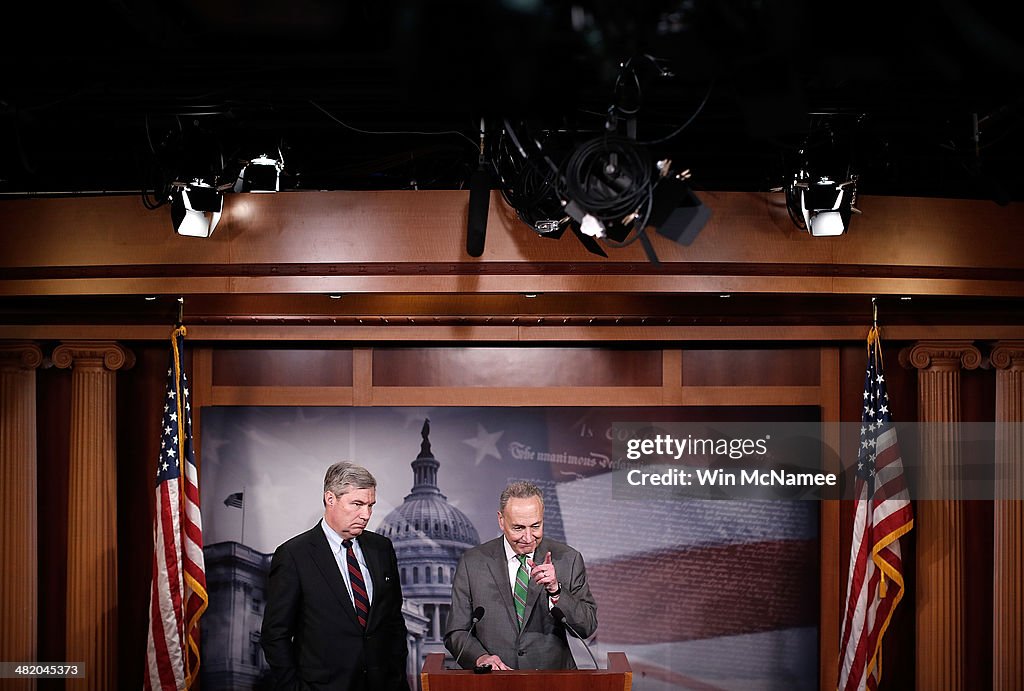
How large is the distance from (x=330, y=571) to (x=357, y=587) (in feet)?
0.50

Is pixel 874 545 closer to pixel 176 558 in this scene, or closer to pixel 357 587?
pixel 357 587

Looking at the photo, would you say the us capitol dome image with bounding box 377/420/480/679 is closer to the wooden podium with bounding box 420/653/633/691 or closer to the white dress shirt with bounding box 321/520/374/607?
the white dress shirt with bounding box 321/520/374/607

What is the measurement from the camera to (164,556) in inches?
178

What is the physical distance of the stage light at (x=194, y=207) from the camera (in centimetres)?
388

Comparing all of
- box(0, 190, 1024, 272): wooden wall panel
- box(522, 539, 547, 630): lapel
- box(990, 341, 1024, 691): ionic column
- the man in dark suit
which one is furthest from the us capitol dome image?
box(990, 341, 1024, 691): ionic column

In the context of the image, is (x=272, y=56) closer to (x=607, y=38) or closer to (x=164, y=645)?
(x=607, y=38)

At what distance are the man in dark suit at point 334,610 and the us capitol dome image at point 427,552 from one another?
3.03 ft

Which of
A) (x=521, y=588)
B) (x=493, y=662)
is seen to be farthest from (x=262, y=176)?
(x=493, y=662)

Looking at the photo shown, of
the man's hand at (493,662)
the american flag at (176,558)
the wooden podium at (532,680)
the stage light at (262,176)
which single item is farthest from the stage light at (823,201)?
the american flag at (176,558)

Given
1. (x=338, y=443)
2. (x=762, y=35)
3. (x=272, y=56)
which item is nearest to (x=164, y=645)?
(x=338, y=443)

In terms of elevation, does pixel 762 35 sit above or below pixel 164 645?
above

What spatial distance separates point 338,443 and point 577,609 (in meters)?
2.01

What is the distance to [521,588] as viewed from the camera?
150 inches

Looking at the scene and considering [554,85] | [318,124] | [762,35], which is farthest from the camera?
[318,124]
